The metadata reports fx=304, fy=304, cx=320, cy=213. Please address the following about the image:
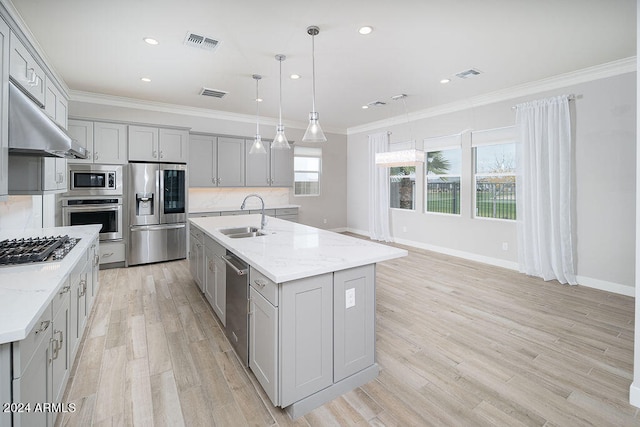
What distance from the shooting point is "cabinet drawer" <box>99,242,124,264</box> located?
15.5ft

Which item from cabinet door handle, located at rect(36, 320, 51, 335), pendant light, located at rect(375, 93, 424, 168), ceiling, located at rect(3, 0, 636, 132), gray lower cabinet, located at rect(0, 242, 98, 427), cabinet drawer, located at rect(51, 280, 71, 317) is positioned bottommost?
gray lower cabinet, located at rect(0, 242, 98, 427)

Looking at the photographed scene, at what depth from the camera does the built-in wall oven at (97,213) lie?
4.41 metres

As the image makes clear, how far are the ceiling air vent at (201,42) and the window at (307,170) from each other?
402 centimetres

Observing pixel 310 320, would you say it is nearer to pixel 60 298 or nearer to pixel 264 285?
pixel 264 285

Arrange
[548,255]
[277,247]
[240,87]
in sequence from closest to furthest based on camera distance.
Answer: [277,247], [548,255], [240,87]

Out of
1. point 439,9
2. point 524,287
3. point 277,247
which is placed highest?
point 439,9

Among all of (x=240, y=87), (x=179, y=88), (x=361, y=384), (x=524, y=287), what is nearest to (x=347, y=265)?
(x=361, y=384)

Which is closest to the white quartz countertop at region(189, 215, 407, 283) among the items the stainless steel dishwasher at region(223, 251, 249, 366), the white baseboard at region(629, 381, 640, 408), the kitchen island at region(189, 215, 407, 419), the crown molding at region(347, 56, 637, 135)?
the kitchen island at region(189, 215, 407, 419)

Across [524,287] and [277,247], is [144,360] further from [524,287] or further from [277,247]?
[524,287]

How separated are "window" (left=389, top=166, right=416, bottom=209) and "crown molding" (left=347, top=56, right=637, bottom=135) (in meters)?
1.07

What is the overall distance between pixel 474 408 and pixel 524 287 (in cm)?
273

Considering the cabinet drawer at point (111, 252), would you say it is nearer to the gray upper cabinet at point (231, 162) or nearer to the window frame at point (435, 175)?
the gray upper cabinet at point (231, 162)

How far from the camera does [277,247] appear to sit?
2.38m

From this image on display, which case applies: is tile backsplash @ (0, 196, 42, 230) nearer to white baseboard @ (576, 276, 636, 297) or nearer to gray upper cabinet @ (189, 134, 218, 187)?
gray upper cabinet @ (189, 134, 218, 187)
